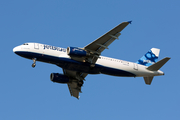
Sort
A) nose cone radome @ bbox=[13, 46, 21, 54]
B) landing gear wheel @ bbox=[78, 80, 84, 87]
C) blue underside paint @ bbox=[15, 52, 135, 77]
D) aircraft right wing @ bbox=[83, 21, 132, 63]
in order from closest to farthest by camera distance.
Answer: aircraft right wing @ bbox=[83, 21, 132, 63] → blue underside paint @ bbox=[15, 52, 135, 77] → nose cone radome @ bbox=[13, 46, 21, 54] → landing gear wheel @ bbox=[78, 80, 84, 87]

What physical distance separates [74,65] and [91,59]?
2848mm

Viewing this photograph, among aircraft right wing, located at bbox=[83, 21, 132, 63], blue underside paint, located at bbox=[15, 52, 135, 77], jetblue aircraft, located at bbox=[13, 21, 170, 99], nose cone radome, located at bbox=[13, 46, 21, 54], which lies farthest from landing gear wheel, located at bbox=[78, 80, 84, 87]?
nose cone radome, located at bbox=[13, 46, 21, 54]

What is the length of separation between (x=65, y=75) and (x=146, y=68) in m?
14.6

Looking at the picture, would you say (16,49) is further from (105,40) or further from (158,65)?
(158,65)

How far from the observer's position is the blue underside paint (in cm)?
4378

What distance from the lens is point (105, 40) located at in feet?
141

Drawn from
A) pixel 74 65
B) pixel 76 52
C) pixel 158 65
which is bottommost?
pixel 74 65

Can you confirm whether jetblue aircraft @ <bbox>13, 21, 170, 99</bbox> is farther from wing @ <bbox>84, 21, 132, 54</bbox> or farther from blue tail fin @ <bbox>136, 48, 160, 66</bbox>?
blue tail fin @ <bbox>136, 48, 160, 66</bbox>

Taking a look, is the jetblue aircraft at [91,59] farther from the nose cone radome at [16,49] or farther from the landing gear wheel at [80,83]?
the landing gear wheel at [80,83]

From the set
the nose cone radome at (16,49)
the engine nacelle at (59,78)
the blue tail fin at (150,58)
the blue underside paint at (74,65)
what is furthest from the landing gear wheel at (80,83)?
the nose cone radome at (16,49)

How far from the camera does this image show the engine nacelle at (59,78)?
168 feet

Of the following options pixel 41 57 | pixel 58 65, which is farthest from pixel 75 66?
pixel 41 57

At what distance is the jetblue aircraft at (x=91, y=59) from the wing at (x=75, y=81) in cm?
77

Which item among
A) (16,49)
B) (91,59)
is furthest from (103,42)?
(16,49)
